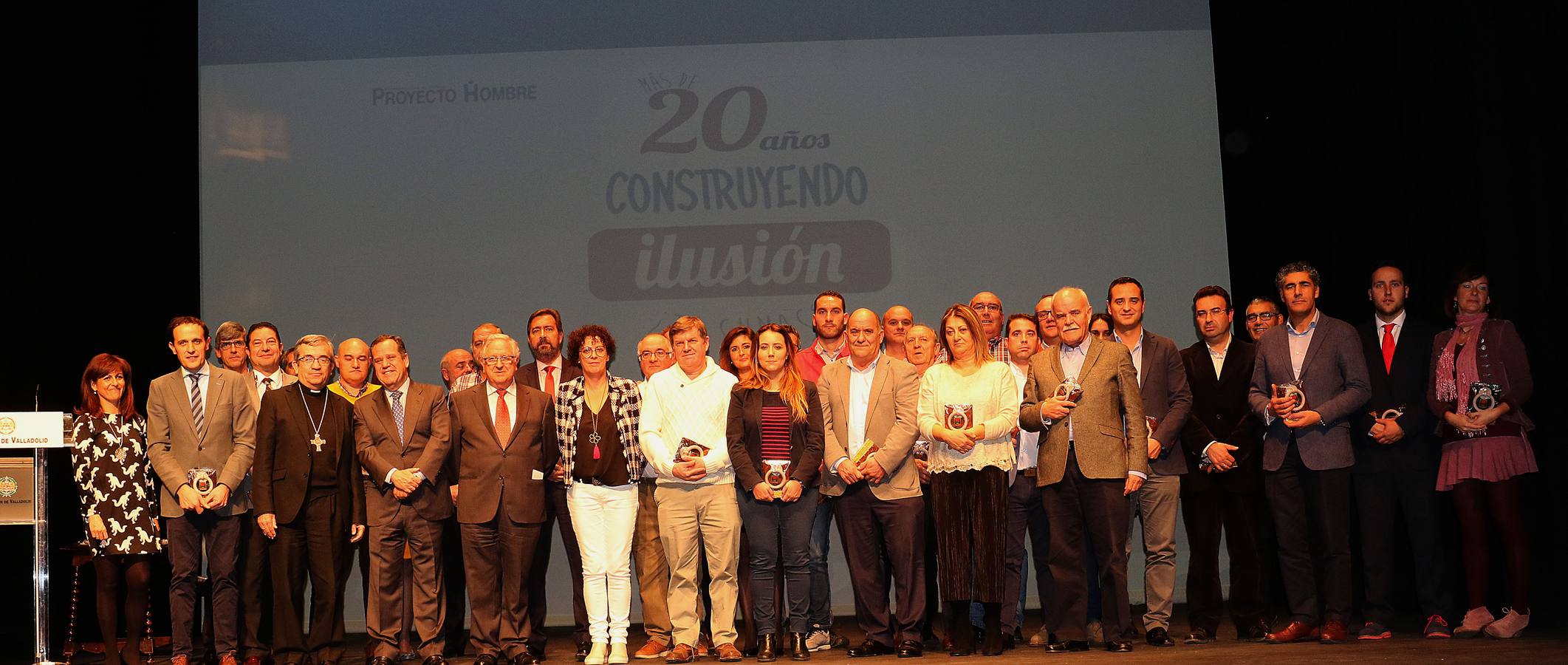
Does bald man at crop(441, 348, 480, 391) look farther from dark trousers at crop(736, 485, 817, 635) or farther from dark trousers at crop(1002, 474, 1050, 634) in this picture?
dark trousers at crop(1002, 474, 1050, 634)

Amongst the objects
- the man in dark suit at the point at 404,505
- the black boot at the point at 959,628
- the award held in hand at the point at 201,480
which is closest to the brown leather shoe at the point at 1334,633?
the black boot at the point at 959,628

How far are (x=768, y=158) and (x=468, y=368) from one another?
6.65 ft

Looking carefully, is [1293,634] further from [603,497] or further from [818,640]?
[603,497]

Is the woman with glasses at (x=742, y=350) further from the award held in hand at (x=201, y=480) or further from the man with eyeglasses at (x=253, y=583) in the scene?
the award held in hand at (x=201, y=480)

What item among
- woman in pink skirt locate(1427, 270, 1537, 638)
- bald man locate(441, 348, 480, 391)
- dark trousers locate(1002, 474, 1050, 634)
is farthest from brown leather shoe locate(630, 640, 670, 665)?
woman in pink skirt locate(1427, 270, 1537, 638)

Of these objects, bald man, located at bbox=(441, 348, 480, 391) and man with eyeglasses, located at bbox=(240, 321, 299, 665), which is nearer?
man with eyeglasses, located at bbox=(240, 321, 299, 665)

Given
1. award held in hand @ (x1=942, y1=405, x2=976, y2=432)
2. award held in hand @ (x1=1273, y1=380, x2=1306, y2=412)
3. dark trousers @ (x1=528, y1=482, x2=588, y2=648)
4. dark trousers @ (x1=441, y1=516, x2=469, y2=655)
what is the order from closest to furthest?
award held in hand @ (x1=942, y1=405, x2=976, y2=432) < award held in hand @ (x1=1273, y1=380, x2=1306, y2=412) < dark trousers @ (x1=528, y1=482, x2=588, y2=648) < dark trousers @ (x1=441, y1=516, x2=469, y2=655)

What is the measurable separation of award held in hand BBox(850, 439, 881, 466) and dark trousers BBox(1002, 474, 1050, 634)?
570 mm

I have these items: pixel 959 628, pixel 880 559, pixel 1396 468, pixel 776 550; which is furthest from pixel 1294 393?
pixel 776 550

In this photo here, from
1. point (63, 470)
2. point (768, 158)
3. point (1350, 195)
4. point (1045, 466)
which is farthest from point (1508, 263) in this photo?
point (63, 470)

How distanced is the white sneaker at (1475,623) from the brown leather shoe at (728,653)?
115 inches

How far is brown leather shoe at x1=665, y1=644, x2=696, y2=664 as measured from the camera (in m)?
5.14

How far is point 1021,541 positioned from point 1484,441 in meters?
1.96

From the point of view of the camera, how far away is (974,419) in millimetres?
5027
